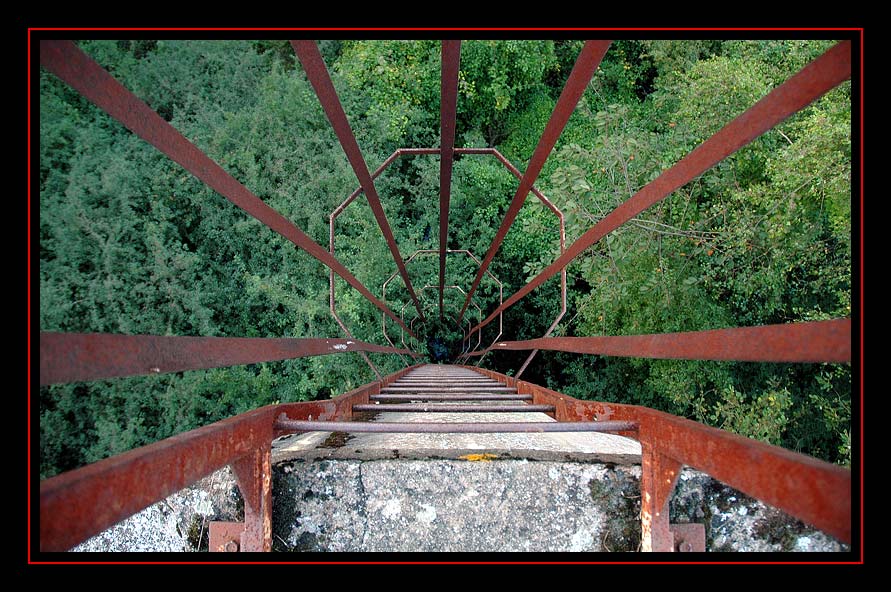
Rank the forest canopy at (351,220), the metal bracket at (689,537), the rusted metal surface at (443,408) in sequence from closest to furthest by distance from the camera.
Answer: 1. the metal bracket at (689,537)
2. the rusted metal surface at (443,408)
3. the forest canopy at (351,220)

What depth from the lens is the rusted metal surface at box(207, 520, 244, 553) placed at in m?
0.94

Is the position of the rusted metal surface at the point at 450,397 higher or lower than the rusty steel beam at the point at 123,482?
lower

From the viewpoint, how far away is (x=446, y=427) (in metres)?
1.17

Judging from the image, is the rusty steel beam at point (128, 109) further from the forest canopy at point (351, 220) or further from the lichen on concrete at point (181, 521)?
the forest canopy at point (351, 220)

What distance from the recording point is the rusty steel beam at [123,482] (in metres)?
0.53

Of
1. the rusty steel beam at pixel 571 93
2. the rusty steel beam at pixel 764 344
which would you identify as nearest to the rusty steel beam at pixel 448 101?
the rusty steel beam at pixel 571 93

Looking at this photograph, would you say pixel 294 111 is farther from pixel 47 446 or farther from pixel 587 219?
pixel 47 446

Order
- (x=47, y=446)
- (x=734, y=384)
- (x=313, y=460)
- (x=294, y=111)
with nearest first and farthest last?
(x=313, y=460)
(x=734, y=384)
(x=47, y=446)
(x=294, y=111)

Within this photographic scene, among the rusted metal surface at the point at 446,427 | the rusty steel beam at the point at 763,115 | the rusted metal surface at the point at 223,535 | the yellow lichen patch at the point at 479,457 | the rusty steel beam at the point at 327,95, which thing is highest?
the rusty steel beam at the point at 327,95

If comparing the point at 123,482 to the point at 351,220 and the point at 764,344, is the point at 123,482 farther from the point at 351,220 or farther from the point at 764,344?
the point at 351,220

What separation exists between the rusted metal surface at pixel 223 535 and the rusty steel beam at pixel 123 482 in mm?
164
